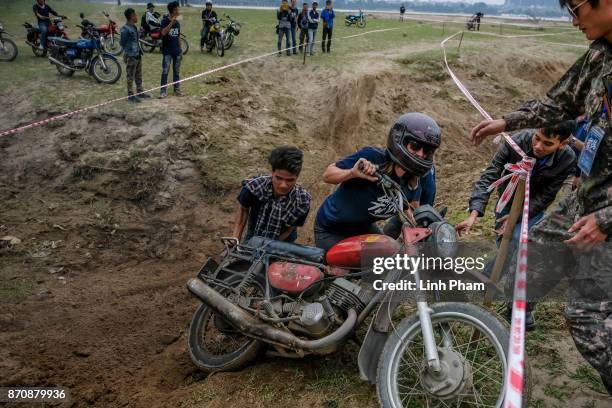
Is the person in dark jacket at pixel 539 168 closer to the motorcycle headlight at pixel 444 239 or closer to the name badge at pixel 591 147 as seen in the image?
the motorcycle headlight at pixel 444 239

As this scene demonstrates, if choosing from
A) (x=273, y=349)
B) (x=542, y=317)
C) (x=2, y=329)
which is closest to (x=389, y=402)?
(x=273, y=349)

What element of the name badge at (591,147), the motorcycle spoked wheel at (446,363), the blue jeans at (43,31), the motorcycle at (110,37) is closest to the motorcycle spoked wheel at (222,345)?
the motorcycle spoked wheel at (446,363)

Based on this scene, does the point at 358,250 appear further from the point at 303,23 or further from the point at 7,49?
the point at 303,23

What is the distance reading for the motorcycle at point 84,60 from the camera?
9711 millimetres

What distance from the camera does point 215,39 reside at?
43.0ft

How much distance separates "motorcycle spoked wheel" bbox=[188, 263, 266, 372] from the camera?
3.30 m

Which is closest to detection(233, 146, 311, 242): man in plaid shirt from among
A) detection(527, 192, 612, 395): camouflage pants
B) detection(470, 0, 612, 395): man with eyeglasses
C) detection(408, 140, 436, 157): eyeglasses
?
detection(408, 140, 436, 157): eyeglasses

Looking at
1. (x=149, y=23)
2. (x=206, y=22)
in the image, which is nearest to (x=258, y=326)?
(x=206, y=22)

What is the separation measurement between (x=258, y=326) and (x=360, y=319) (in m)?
0.68

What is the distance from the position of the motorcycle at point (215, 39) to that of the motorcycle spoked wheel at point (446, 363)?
11.8 metres

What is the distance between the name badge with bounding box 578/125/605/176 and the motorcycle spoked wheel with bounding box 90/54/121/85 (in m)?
9.53

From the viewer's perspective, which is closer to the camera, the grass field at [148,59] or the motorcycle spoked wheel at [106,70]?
the grass field at [148,59]

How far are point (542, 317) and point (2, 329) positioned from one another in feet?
15.2

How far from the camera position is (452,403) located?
8.30 ft
